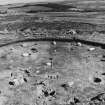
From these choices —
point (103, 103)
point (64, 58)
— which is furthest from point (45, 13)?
point (103, 103)

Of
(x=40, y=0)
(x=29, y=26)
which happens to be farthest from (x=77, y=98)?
(x=40, y=0)

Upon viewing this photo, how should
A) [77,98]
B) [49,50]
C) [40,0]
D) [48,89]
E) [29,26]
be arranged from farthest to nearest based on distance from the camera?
[40,0]
[29,26]
[49,50]
[48,89]
[77,98]

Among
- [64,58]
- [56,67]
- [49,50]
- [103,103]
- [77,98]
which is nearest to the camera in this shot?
[103,103]

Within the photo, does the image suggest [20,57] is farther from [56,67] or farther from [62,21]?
[62,21]

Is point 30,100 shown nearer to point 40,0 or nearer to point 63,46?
point 63,46

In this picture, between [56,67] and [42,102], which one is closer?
[42,102]

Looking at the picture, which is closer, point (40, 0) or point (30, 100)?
point (30, 100)
